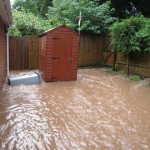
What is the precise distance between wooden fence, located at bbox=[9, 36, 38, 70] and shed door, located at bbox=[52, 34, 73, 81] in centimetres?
336

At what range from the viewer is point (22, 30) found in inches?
456

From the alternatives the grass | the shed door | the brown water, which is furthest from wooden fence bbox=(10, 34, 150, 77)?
the shed door

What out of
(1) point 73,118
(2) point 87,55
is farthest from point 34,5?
(1) point 73,118

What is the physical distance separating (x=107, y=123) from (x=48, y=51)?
174 inches

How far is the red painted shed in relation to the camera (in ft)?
25.8

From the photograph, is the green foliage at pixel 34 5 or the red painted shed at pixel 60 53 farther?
the green foliage at pixel 34 5

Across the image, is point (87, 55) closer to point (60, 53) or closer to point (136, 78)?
point (136, 78)

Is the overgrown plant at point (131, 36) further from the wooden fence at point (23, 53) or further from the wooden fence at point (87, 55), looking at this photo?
the wooden fence at point (23, 53)

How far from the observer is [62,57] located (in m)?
8.16

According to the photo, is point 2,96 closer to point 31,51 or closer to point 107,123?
point 107,123

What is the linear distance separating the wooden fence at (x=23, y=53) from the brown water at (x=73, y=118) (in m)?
4.01

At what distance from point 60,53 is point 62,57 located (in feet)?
0.59

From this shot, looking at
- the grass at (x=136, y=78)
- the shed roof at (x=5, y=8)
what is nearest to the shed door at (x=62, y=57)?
the shed roof at (x=5, y=8)

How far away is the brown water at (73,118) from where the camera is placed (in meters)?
3.33
